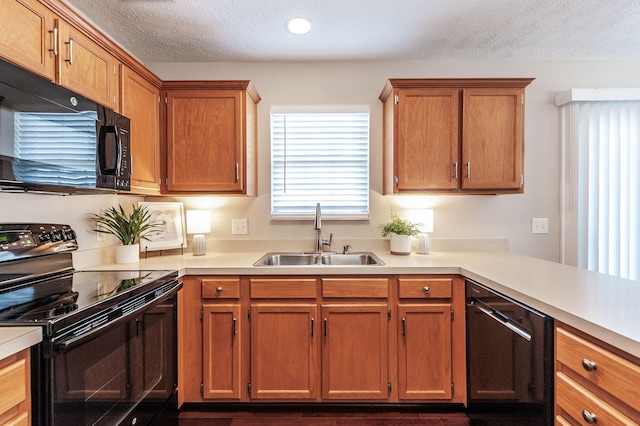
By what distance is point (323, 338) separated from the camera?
1.89 m

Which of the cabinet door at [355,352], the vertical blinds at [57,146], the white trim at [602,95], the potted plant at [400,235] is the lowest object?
the cabinet door at [355,352]

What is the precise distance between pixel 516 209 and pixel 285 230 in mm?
1863

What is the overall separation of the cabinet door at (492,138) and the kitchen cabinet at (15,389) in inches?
92.5

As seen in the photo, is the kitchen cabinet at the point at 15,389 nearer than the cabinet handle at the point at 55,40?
Yes

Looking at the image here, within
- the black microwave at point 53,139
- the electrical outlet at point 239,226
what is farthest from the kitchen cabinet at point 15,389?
the electrical outlet at point 239,226

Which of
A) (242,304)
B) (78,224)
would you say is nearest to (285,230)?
(242,304)

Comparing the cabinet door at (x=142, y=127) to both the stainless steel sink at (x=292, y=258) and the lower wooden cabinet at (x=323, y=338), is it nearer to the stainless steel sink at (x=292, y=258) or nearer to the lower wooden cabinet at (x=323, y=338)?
the lower wooden cabinet at (x=323, y=338)

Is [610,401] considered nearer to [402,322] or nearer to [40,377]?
[402,322]

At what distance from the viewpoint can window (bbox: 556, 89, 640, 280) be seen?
2.38 metres

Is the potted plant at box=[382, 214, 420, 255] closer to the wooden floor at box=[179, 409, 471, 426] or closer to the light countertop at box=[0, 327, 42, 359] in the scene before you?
the wooden floor at box=[179, 409, 471, 426]

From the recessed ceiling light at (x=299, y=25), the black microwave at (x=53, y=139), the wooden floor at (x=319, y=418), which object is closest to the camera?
the black microwave at (x=53, y=139)

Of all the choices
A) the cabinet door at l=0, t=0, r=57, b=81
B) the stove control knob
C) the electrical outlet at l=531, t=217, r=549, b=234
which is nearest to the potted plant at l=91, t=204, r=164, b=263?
the stove control knob

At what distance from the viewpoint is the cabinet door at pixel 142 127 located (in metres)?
1.90

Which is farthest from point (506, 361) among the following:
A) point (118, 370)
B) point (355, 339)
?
point (118, 370)
